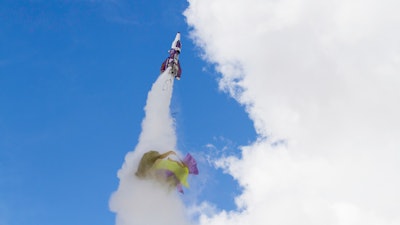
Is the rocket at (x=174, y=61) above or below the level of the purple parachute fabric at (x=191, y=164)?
above

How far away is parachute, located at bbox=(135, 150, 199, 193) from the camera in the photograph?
277 feet

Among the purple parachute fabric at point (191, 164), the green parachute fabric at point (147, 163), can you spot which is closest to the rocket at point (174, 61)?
the green parachute fabric at point (147, 163)

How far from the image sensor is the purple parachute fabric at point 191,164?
85312 millimetres

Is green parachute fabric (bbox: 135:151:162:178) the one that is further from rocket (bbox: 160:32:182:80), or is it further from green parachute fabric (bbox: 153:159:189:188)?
rocket (bbox: 160:32:182:80)

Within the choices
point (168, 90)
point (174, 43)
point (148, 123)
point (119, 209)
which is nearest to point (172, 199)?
point (119, 209)

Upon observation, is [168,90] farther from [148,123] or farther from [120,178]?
[120,178]

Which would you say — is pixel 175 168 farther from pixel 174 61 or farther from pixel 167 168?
pixel 174 61

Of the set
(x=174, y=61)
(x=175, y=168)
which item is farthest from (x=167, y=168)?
(x=174, y=61)

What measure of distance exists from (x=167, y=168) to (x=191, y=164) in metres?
4.46

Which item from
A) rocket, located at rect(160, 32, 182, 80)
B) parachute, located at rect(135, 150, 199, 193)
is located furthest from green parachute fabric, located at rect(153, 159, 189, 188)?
rocket, located at rect(160, 32, 182, 80)

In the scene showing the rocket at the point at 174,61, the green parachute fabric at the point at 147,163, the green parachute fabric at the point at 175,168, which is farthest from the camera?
the rocket at the point at 174,61

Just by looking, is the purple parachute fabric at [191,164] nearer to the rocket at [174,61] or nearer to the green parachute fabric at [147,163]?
the green parachute fabric at [147,163]

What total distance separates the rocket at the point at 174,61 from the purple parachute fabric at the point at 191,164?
75.8 feet

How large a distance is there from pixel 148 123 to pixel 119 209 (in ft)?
59.0
